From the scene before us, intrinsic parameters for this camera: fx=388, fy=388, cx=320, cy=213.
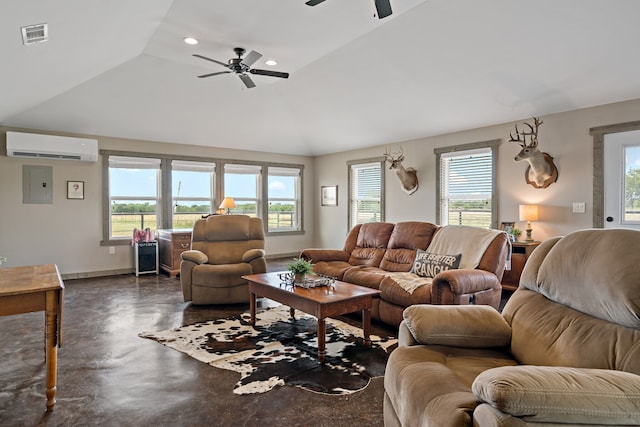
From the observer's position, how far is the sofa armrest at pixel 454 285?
321cm

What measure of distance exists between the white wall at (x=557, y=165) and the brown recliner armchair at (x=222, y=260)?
10.0ft

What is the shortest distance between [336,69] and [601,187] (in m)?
3.75

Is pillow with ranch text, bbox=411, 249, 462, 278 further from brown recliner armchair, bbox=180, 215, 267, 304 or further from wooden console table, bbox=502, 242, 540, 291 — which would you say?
brown recliner armchair, bbox=180, 215, 267, 304

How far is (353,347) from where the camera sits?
3.31 meters

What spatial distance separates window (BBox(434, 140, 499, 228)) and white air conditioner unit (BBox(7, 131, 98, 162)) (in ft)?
A: 19.0

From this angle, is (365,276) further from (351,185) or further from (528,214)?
(351,185)

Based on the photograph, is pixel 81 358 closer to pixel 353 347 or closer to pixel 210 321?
pixel 210 321

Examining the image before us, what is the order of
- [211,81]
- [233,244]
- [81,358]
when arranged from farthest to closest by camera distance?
[211,81], [233,244], [81,358]

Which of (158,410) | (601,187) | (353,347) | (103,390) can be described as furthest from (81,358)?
(601,187)

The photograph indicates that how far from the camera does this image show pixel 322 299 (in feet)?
10.1

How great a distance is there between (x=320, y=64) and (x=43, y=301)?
4.56 m

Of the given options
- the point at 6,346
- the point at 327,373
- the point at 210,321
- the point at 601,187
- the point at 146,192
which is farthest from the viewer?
the point at 146,192

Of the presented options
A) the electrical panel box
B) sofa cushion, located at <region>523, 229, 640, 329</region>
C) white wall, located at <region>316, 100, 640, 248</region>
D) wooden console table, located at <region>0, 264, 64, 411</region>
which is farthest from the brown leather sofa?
the electrical panel box

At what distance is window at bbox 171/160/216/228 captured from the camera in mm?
7555
